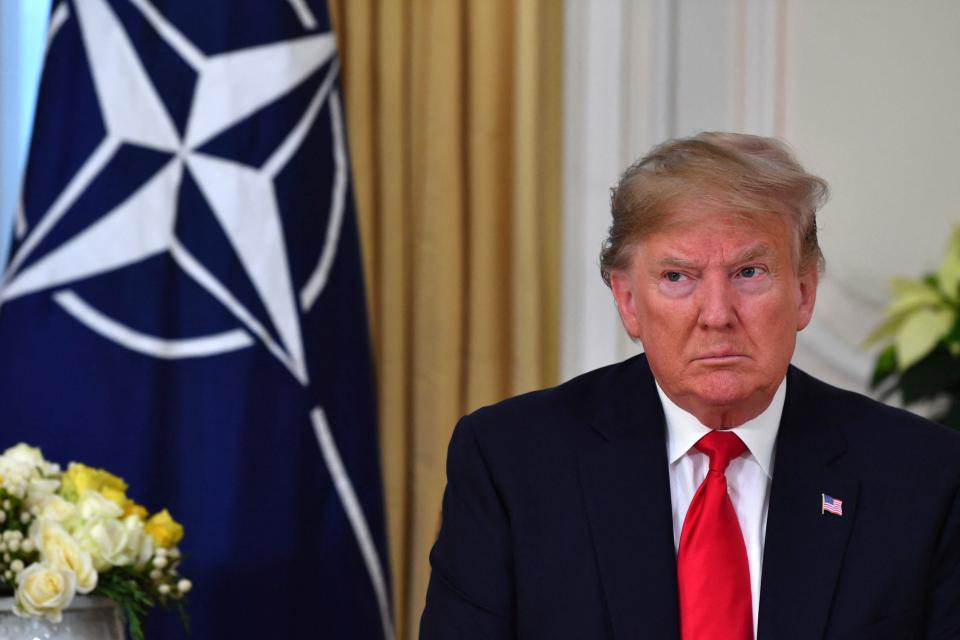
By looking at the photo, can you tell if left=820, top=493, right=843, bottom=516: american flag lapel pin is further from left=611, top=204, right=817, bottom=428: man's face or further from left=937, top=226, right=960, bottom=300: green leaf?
left=937, top=226, right=960, bottom=300: green leaf

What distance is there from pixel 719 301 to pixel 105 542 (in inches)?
40.8

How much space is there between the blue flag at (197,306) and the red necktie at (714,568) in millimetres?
1109

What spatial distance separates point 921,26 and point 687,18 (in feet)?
2.10

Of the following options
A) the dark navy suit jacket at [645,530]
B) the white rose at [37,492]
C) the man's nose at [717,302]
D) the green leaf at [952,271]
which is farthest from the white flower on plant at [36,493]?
the green leaf at [952,271]

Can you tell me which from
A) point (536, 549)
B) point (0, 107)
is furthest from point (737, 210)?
point (0, 107)

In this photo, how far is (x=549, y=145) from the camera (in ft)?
11.5

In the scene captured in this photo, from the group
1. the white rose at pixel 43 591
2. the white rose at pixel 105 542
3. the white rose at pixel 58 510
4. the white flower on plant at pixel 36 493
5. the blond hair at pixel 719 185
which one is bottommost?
the white rose at pixel 43 591

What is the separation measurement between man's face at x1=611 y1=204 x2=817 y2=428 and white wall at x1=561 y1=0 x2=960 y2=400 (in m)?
1.82

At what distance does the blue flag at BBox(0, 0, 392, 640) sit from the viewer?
265 cm

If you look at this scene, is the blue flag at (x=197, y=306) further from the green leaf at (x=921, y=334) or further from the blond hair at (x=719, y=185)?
the green leaf at (x=921, y=334)

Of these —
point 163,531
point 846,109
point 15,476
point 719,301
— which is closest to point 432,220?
point 846,109

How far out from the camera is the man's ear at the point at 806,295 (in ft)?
6.15

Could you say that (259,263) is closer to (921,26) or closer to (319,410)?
(319,410)

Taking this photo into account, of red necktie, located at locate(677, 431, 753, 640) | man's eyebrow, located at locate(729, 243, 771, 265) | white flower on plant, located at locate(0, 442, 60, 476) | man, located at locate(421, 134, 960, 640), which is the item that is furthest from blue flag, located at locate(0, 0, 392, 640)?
man's eyebrow, located at locate(729, 243, 771, 265)
